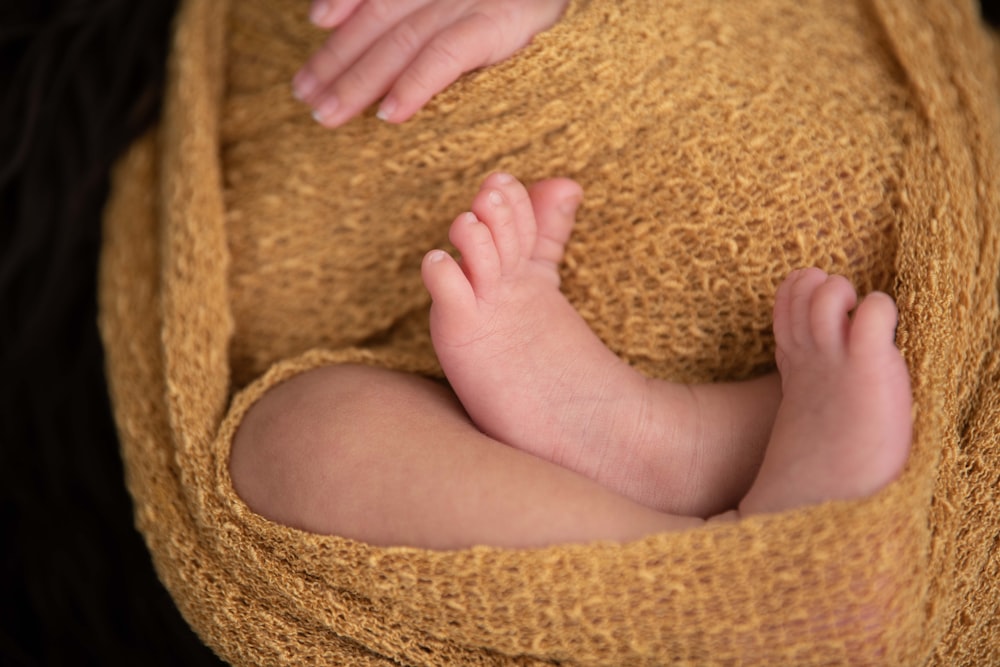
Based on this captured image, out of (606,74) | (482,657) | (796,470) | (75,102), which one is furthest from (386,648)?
(75,102)

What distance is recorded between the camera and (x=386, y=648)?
2.48ft

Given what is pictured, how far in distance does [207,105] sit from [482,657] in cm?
65

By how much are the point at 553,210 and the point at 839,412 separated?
33 centimetres

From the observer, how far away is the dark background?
3.39ft

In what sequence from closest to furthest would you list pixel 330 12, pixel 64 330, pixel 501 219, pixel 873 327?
pixel 873 327 < pixel 501 219 < pixel 330 12 < pixel 64 330

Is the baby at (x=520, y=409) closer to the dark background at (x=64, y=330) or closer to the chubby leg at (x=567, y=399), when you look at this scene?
the chubby leg at (x=567, y=399)

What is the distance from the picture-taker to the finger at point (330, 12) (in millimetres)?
903

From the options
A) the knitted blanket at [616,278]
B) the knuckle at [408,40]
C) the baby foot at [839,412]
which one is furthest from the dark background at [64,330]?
the baby foot at [839,412]

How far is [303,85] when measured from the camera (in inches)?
36.3

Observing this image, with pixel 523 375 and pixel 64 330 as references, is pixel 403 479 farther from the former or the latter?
pixel 64 330

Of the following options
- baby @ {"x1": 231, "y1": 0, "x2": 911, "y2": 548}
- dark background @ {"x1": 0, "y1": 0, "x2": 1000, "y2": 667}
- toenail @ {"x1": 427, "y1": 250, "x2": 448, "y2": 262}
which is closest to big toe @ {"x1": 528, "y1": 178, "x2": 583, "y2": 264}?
baby @ {"x1": 231, "y1": 0, "x2": 911, "y2": 548}

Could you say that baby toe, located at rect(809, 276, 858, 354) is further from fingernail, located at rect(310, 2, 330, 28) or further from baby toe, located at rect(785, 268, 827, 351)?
fingernail, located at rect(310, 2, 330, 28)

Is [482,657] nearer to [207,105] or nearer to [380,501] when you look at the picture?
[380,501]

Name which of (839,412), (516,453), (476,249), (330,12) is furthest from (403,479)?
(330,12)
